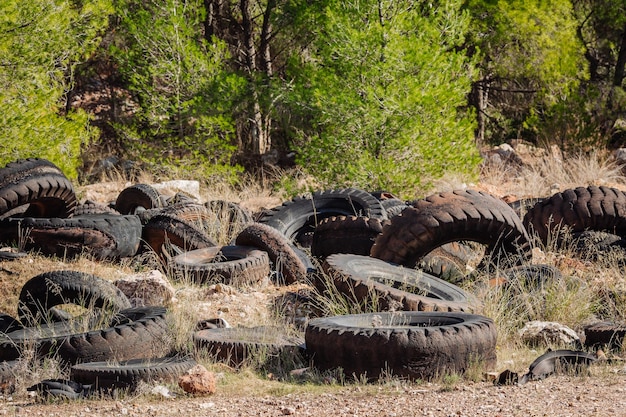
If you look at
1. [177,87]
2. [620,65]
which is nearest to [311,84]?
[177,87]

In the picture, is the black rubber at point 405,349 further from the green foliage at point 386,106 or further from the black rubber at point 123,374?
the green foliage at point 386,106

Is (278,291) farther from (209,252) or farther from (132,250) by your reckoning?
(132,250)

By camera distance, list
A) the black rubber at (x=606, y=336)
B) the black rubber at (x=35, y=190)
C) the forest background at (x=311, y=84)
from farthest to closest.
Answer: the forest background at (x=311, y=84) < the black rubber at (x=35, y=190) < the black rubber at (x=606, y=336)

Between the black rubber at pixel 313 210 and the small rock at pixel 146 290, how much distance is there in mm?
3916

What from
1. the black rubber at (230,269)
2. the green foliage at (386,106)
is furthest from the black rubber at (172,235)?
the green foliage at (386,106)

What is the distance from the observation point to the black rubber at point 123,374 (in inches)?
241

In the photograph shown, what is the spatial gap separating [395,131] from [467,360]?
36.2ft

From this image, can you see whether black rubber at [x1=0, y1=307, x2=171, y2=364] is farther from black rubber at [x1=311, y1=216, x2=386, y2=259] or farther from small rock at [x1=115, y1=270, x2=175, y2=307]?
black rubber at [x1=311, y1=216, x2=386, y2=259]

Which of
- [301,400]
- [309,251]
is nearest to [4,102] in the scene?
[309,251]

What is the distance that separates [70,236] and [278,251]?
8.23 ft

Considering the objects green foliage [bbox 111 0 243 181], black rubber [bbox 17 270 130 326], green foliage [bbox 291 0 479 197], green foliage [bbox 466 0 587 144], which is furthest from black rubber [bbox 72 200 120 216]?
green foliage [bbox 466 0 587 144]

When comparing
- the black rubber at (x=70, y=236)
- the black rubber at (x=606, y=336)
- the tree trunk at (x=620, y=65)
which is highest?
the tree trunk at (x=620, y=65)

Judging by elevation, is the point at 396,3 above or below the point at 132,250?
above

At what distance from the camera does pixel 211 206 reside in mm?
13617
